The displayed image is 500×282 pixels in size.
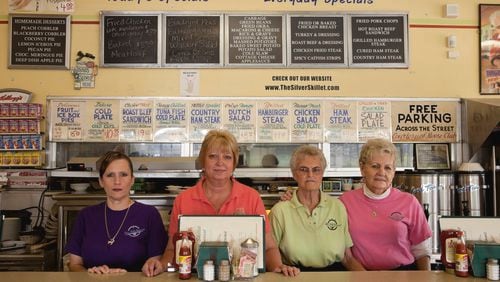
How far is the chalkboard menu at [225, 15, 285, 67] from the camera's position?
4.57 meters

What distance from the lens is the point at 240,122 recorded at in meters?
4.55

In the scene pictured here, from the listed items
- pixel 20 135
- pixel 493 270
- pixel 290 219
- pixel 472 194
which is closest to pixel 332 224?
pixel 290 219

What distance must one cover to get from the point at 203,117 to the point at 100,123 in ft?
3.53

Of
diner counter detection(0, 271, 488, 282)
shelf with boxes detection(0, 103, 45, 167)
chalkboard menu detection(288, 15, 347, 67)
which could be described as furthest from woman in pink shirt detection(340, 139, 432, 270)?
shelf with boxes detection(0, 103, 45, 167)

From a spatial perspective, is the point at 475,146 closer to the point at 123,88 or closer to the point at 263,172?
the point at 263,172

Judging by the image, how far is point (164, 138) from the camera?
4539mm

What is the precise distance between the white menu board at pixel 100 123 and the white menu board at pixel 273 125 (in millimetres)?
1494

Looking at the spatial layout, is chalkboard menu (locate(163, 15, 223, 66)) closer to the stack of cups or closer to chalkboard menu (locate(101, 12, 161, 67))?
chalkboard menu (locate(101, 12, 161, 67))

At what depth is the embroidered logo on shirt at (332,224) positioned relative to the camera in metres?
2.33

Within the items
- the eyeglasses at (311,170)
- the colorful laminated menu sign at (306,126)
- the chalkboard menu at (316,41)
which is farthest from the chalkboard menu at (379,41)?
the eyeglasses at (311,170)

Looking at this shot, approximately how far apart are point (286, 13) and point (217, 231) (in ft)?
10.6

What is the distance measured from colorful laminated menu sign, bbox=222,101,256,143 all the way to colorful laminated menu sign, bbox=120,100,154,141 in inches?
31.0

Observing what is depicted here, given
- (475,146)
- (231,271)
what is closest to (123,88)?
(231,271)

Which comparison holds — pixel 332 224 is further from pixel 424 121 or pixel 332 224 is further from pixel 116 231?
pixel 424 121
